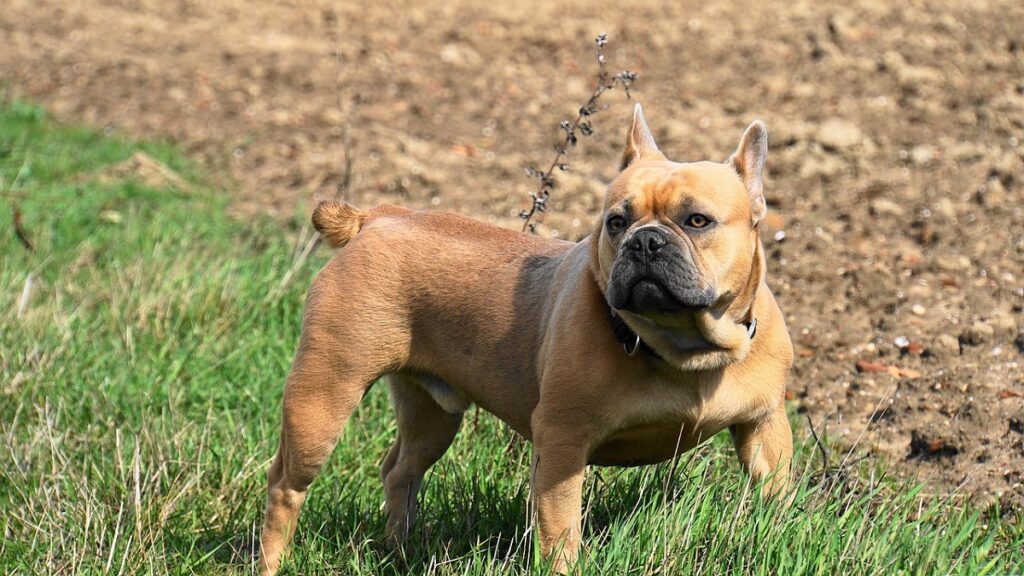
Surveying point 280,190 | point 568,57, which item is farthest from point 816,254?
point 568,57

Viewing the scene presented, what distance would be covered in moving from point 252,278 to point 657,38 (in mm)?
5686

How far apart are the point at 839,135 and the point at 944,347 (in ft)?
10.4

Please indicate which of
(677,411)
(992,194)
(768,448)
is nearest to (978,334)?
(992,194)

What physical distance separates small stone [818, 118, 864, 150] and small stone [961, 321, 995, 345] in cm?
296

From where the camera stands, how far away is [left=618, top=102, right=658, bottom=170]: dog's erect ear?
497 centimetres

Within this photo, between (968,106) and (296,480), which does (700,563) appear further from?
(968,106)

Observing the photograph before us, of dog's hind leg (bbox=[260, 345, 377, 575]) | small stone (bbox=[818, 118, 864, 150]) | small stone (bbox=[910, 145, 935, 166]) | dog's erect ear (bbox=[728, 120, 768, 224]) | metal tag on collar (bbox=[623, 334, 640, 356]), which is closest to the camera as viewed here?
metal tag on collar (bbox=[623, 334, 640, 356])

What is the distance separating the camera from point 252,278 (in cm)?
792

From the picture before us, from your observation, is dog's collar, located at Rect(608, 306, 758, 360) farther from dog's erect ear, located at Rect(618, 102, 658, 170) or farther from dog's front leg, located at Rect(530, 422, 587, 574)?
dog's erect ear, located at Rect(618, 102, 658, 170)

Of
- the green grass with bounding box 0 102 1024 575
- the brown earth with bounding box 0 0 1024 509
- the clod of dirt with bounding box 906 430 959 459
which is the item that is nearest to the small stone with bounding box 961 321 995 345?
the brown earth with bounding box 0 0 1024 509

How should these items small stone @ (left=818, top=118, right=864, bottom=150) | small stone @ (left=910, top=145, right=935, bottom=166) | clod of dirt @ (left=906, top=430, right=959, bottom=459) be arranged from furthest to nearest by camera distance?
small stone @ (left=818, top=118, right=864, bottom=150) → small stone @ (left=910, top=145, right=935, bottom=166) → clod of dirt @ (left=906, top=430, right=959, bottom=459)

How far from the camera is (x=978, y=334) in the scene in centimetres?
634

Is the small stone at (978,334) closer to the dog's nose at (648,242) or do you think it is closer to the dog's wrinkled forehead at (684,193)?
the dog's wrinkled forehead at (684,193)

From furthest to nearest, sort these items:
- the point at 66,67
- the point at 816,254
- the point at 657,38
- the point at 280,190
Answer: the point at 66,67
the point at 657,38
the point at 280,190
the point at 816,254
